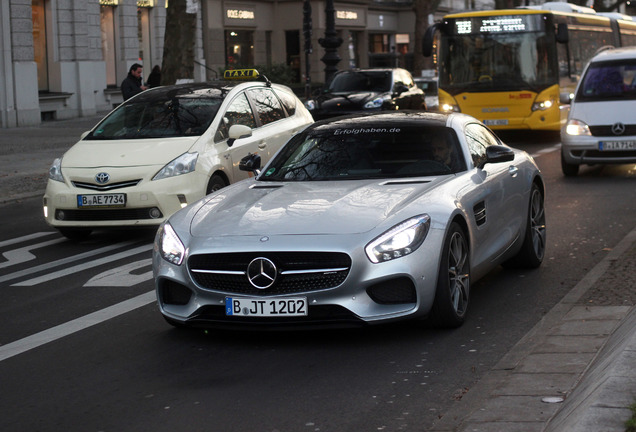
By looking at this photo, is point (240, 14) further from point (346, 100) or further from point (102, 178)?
point (102, 178)

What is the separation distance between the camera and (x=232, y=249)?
6.65m

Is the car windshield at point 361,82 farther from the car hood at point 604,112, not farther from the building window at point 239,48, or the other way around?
the building window at point 239,48

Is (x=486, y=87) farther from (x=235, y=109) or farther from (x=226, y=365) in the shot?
(x=226, y=365)

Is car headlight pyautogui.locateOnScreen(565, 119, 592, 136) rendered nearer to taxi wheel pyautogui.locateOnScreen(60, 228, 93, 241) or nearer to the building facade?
the building facade

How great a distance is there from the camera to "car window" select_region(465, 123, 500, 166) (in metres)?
8.35

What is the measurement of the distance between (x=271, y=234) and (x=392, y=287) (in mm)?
757

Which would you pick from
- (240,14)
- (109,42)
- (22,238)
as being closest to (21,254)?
(22,238)

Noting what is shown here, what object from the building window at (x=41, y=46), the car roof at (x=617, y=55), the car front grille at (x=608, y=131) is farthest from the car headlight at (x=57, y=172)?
the building window at (x=41, y=46)

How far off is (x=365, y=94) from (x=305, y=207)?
1887cm

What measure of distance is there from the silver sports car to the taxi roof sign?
7.54m

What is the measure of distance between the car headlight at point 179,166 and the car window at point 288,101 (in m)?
2.63

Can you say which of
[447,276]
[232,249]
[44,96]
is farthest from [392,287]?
[44,96]

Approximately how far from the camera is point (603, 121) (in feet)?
54.8

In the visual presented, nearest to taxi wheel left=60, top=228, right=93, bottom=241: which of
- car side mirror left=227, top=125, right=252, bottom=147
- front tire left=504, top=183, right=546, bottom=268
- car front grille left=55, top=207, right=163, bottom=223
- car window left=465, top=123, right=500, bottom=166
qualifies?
car front grille left=55, top=207, right=163, bottom=223
